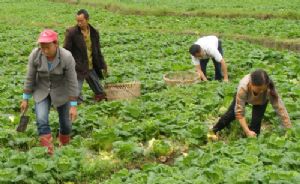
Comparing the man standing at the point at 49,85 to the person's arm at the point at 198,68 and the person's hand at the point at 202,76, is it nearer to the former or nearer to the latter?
the person's arm at the point at 198,68

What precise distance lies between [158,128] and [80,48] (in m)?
2.37

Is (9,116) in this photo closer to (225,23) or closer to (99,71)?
(99,71)

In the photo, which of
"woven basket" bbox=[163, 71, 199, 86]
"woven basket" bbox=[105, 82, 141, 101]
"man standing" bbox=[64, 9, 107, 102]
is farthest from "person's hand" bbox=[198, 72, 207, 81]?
"man standing" bbox=[64, 9, 107, 102]

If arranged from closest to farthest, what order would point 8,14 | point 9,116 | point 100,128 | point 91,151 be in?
1. point 91,151
2. point 100,128
3. point 9,116
4. point 8,14

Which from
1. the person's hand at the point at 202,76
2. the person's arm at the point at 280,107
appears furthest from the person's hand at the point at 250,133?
the person's hand at the point at 202,76

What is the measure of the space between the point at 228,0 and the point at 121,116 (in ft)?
72.6

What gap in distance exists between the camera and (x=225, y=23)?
2041cm

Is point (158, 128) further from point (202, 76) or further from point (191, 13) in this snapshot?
point (191, 13)

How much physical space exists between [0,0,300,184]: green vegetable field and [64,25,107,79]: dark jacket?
0.74 metres

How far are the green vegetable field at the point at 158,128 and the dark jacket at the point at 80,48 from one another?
29.1 inches

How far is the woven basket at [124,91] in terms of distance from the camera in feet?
32.2

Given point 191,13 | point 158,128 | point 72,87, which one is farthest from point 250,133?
point 191,13

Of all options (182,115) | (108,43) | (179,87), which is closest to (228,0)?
(108,43)

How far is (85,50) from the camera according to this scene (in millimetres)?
9055
